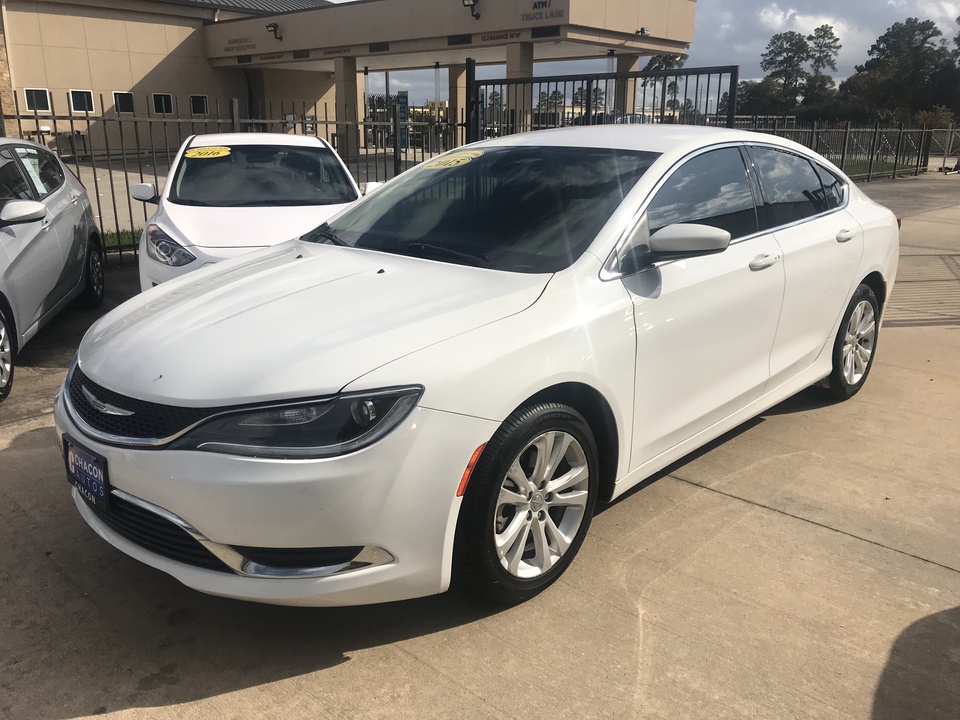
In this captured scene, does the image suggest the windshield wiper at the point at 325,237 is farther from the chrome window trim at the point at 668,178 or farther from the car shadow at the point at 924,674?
the car shadow at the point at 924,674

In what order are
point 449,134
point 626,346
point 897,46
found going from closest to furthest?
point 626,346 < point 449,134 < point 897,46

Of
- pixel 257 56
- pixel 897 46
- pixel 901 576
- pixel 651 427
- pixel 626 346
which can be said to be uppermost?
pixel 897 46

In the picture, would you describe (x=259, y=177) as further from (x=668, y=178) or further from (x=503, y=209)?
(x=668, y=178)

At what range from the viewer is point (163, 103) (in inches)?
1254

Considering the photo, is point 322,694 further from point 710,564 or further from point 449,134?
point 449,134

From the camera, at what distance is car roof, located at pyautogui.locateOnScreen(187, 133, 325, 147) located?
746 cm

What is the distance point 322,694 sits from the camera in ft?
8.15

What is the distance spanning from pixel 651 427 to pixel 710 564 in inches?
23.4

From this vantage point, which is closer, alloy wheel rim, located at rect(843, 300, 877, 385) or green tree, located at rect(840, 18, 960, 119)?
alloy wheel rim, located at rect(843, 300, 877, 385)

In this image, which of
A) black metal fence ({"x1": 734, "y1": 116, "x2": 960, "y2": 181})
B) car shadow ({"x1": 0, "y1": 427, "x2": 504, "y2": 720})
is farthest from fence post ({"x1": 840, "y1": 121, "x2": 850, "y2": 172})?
car shadow ({"x1": 0, "y1": 427, "x2": 504, "y2": 720})

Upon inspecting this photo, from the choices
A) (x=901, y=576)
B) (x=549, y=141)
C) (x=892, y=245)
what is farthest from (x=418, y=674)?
(x=892, y=245)

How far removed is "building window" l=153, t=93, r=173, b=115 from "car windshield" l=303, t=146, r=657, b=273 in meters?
31.3

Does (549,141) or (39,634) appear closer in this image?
(39,634)

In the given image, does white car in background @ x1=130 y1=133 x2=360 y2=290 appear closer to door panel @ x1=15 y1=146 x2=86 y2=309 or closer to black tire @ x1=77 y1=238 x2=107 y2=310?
door panel @ x1=15 y1=146 x2=86 y2=309
